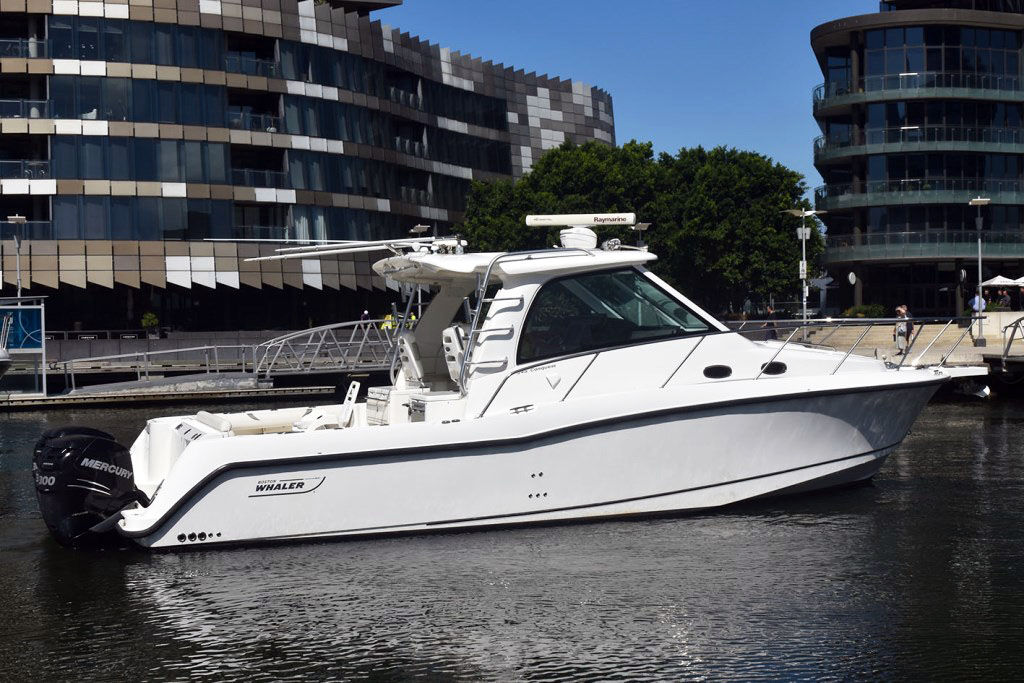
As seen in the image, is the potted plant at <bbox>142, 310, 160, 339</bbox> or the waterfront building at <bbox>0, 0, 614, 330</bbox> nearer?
the waterfront building at <bbox>0, 0, 614, 330</bbox>

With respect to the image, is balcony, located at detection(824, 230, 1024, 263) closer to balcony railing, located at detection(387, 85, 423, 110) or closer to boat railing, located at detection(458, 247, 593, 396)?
balcony railing, located at detection(387, 85, 423, 110)

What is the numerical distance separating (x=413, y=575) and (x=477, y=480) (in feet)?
4.90

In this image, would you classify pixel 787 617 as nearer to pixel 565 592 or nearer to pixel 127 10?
pixel 565 592

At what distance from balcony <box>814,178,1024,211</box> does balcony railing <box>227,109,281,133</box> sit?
102 feet

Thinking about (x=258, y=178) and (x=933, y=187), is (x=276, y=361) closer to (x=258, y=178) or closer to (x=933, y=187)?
(x=258, y=178)

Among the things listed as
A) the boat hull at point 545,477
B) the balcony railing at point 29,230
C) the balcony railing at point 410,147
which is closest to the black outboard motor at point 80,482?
the boat hull at point 545,477

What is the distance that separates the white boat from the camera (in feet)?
39.2

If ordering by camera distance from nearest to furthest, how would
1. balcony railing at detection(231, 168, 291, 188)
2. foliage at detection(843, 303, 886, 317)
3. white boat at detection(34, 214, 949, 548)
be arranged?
white boat at detection(34, 214, 949, 548), foliage at detection(843, 303, 886, 317), balcony railing at detection(231, 168, 291, 188)

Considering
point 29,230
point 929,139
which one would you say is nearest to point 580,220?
point 29,230

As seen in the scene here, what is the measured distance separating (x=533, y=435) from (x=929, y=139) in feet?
187

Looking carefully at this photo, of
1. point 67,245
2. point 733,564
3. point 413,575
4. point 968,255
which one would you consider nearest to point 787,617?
point 733,564

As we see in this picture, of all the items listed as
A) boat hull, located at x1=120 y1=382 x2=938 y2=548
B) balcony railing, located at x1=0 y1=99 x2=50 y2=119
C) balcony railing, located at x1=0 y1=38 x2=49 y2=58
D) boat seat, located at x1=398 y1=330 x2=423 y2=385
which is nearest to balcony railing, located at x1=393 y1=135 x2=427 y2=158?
balcony railing, located at x1=0 y1=99 x2=50 y2=119

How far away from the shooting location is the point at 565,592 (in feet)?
34.8

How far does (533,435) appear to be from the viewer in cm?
1230
